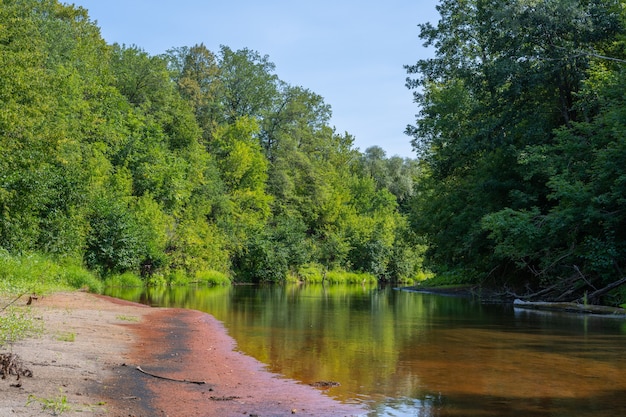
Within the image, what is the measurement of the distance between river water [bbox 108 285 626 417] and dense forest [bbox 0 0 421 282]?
13.7m

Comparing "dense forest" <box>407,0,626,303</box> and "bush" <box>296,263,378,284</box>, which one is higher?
"dense forest" <box>407,0,626,303</box>

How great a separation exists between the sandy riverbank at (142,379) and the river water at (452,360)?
25.2 inches

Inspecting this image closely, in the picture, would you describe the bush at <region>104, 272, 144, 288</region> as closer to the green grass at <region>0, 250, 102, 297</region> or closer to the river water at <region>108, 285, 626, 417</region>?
the green grass at <region>0, 250, 102, 297</region>

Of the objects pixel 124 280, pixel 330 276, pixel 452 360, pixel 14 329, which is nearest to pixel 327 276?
pixel 330 276

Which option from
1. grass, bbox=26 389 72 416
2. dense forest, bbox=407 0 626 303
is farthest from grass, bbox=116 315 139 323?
dense forest, bbox=407 0 626 303

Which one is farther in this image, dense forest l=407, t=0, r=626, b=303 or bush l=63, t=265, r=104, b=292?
bush l=63, t=265, r=104, b=292

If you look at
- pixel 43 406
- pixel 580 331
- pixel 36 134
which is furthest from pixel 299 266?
pixel 43 406

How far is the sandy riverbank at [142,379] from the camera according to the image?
688 centimetres

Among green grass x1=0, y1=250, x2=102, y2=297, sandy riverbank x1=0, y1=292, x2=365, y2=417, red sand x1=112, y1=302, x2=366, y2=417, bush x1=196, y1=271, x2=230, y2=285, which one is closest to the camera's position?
sandy riverbank x1=0, y1=292, x2=365, y2=417

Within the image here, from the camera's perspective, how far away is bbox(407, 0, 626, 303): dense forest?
24.9 meters

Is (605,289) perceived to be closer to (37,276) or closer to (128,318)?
(128,318)

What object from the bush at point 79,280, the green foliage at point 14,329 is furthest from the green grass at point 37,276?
the green foliage at point 14,329

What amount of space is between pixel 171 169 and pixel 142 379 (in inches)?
1659

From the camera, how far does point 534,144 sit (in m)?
30.9
